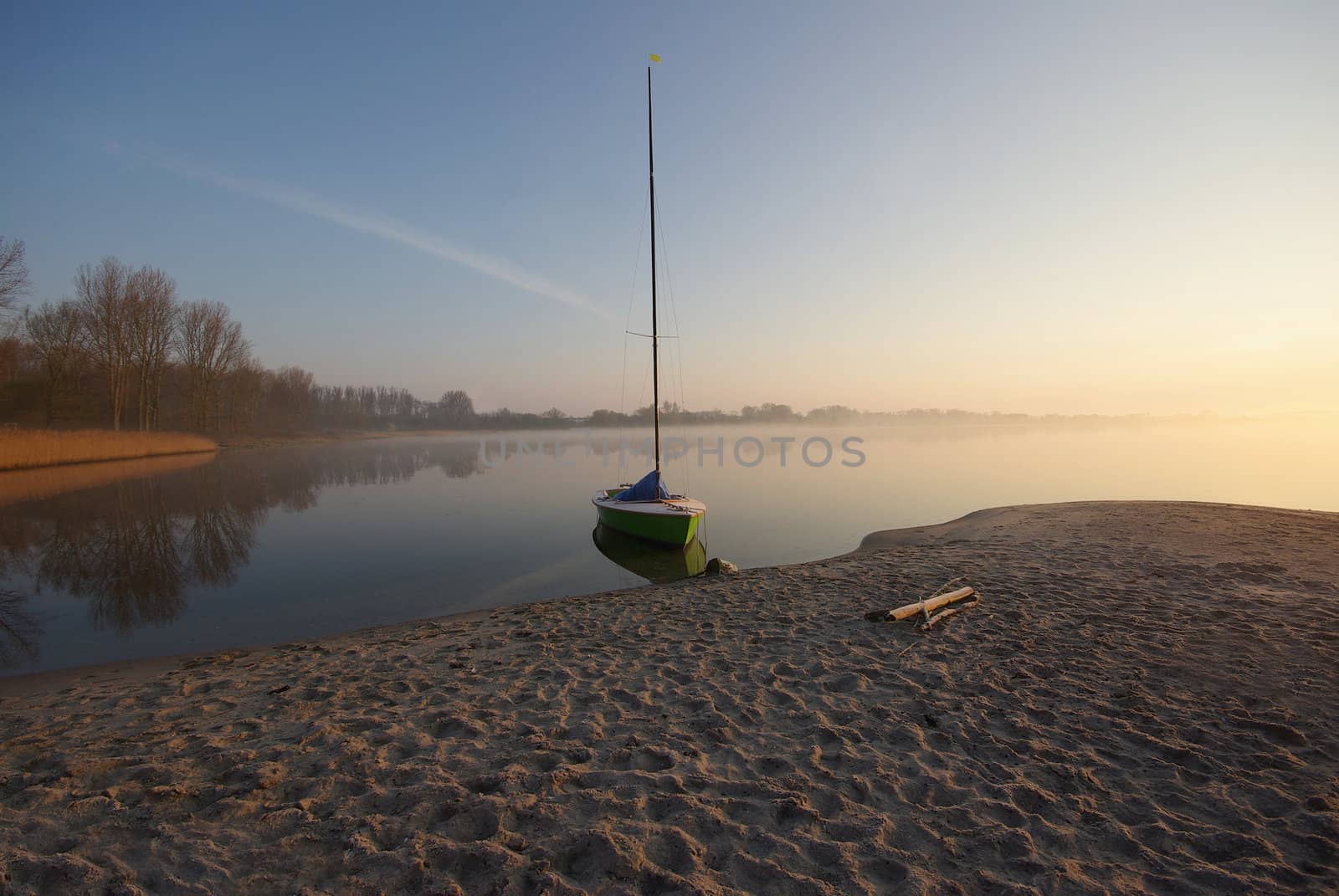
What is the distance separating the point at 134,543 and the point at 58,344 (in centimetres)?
4721

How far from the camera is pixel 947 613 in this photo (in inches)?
288

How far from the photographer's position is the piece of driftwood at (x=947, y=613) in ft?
22.5

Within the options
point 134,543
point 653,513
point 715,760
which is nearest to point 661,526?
point 653,513

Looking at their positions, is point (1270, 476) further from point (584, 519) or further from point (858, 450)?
point (584, 519)

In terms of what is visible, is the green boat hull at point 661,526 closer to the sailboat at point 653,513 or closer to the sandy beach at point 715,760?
the sailboat at point 653,513

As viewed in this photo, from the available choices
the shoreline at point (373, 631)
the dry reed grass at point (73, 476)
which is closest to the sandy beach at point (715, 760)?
the shoreline at point (373, 631)

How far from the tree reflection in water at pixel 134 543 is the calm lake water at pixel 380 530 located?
6 cm

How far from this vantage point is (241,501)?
2322 cm

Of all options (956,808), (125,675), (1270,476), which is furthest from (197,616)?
(1270,476)

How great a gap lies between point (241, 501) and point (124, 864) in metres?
24.7

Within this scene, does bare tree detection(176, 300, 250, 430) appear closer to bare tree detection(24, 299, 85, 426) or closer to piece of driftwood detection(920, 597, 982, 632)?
bare tree detection(24, 299, 85, 426)

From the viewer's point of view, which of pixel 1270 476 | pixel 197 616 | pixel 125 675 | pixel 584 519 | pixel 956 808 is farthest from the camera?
pixel 1270 476

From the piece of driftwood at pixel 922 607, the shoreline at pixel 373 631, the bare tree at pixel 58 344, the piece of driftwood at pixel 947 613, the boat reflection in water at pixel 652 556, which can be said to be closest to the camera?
the shoreline at pixel 373 631

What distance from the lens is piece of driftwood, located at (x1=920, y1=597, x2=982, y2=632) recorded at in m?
6.87
